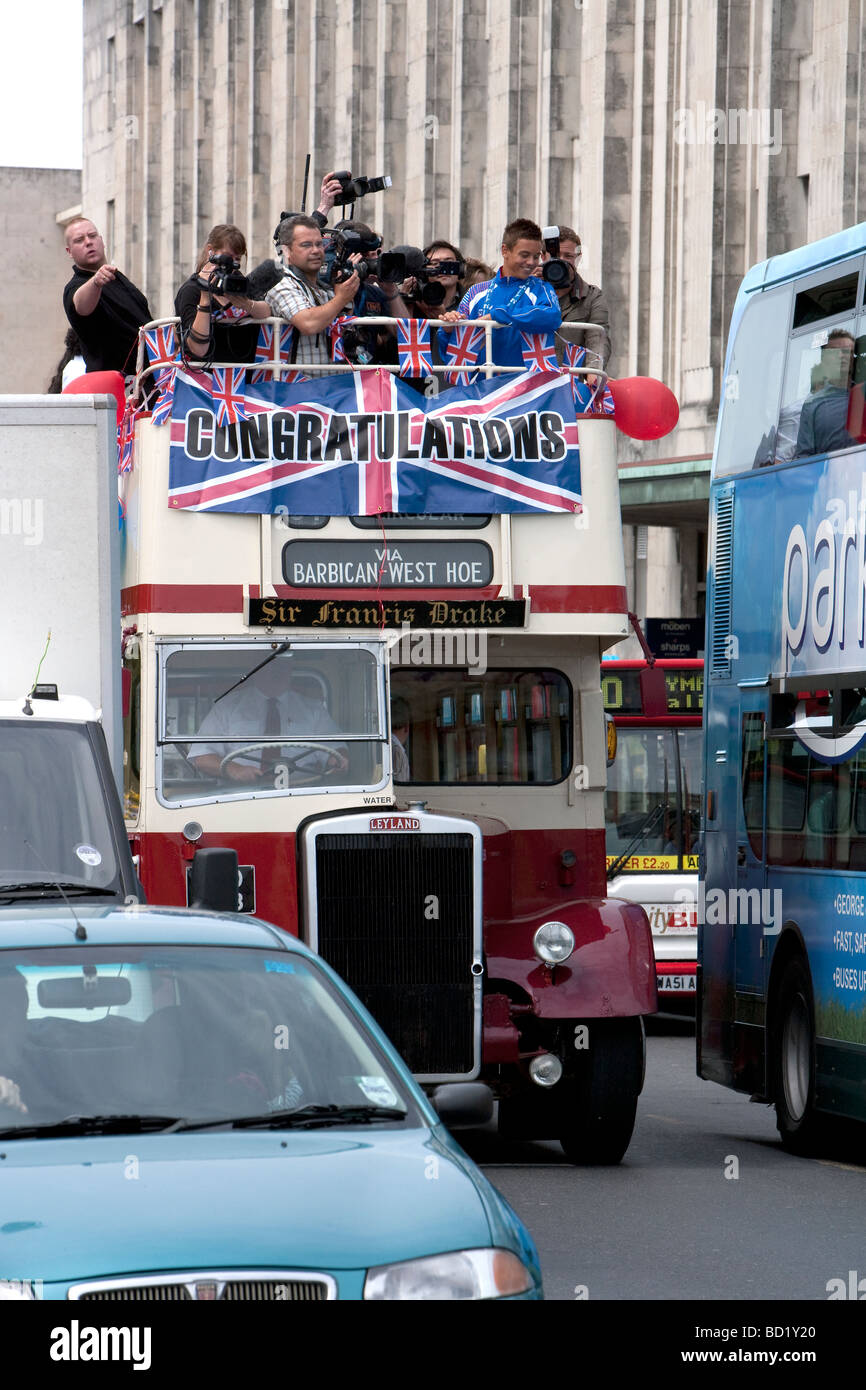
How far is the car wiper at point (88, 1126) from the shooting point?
230 inches

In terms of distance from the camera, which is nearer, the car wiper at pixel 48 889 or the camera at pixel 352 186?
the car wiper at pixel 48 889

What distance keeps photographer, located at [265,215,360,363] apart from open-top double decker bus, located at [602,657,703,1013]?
9076 millimetres

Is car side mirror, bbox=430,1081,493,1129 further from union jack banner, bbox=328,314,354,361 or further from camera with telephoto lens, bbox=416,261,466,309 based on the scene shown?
camera with telephoto lens, bbox=416,261,466,309

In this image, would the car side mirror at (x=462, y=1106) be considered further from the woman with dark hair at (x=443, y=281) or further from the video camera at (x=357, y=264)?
the woman with dark hair at (x=443, y=281)

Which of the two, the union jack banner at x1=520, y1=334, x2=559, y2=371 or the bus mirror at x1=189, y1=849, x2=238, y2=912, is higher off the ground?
the union jack banner at x1=520, y1=334, x2=559, y2=371

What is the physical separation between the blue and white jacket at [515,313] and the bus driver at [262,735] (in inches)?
86.2

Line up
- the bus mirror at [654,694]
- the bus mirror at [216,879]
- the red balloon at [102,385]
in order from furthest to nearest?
1. the bus mirror at [654,694]
2. the red balloon at [102,385]
3. the bus mirror at [216,879]
